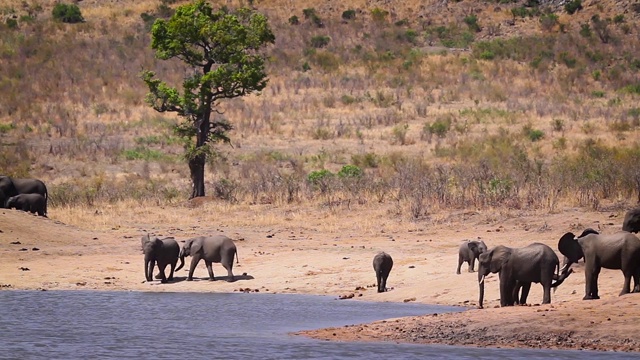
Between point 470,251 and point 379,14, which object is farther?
point 379,14

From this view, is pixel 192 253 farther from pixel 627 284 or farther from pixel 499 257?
pixel 627 284

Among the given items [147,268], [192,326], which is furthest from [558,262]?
[147,268]

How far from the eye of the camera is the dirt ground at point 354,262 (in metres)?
14.5

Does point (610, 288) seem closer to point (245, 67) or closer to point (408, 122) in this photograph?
point (245, 67)

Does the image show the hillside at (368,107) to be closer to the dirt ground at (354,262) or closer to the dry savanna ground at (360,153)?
the dry savanna ground at (360,153)

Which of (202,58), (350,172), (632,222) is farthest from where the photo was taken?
(350,172)

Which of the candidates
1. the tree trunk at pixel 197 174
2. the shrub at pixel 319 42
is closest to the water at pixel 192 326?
the tree trunk at pixel 197 174

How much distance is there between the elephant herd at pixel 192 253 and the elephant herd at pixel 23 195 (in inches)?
257

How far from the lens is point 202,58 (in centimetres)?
3381

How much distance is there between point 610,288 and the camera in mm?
17547

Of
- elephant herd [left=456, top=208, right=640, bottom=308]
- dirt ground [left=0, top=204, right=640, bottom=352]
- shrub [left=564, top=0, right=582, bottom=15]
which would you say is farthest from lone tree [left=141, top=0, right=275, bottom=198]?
shrub [left=564, top=0, right=582, bottom=15]

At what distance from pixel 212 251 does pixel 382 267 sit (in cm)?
369

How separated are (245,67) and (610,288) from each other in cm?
1785

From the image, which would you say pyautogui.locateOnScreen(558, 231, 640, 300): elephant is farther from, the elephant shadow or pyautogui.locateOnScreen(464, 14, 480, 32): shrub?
pyautogui.locateOnScreen(464, 14, 480, 32): shrub
